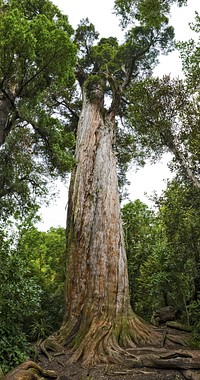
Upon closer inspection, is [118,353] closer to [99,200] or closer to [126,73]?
[99,200]

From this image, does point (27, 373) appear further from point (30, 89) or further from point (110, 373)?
point (30, 89)

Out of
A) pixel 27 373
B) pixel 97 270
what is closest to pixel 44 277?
pixel 97 270

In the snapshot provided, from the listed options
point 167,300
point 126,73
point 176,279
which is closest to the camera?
point 176,279

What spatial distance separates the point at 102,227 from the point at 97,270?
1103 mm

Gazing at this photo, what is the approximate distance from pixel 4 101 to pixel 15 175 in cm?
218

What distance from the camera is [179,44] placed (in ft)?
26.1

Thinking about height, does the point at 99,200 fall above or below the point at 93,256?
above

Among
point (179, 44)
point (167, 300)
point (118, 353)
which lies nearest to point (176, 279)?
point (167, 300)

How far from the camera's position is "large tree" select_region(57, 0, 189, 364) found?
6.55 m

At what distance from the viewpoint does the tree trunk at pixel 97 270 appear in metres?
6.37

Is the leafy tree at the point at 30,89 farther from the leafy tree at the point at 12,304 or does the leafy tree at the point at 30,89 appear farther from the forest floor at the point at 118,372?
the forest floor at the point at 118,372

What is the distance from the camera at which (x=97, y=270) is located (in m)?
7.29

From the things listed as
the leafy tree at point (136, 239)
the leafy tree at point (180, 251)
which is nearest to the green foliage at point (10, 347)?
the leafy tree at point (180, 251)

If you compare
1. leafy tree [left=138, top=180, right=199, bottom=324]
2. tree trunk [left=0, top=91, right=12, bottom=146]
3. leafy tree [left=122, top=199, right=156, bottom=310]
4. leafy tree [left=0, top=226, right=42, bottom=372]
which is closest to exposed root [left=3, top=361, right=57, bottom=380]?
leafy tree [left=0, top=226, right=42, bottom=372]
